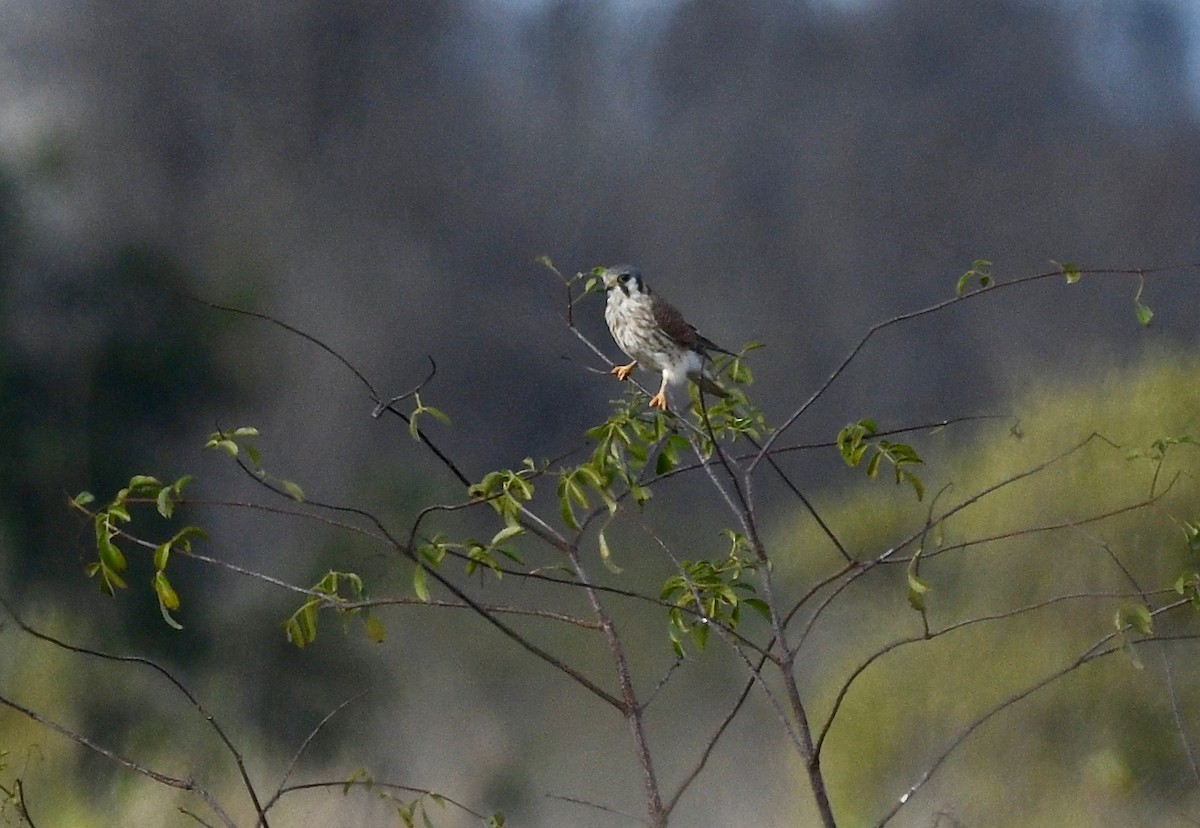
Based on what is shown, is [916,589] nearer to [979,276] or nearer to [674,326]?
[979,276]

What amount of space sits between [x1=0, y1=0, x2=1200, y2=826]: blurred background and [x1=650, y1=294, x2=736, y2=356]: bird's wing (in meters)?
0.26

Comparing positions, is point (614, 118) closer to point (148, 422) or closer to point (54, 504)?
point (148, 422)

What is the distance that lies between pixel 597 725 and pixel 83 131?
3.97 ft

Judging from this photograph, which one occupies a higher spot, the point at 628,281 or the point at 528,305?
the point at 528,305

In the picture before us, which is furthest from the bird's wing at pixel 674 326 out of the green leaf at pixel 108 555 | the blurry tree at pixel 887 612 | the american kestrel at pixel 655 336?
the green leaf at pixel 108 555

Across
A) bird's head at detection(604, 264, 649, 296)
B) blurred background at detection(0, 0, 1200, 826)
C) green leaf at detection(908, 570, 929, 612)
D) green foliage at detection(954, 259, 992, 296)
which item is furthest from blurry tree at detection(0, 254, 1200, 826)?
green leaf at detection(908, 570, 929, 612)

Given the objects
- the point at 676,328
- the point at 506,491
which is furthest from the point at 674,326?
the point at 506,491

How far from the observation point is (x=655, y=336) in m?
1.81

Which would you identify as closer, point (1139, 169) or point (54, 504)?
point (54, 504)

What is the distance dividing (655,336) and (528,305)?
0.33m

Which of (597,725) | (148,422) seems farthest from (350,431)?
(597,725)

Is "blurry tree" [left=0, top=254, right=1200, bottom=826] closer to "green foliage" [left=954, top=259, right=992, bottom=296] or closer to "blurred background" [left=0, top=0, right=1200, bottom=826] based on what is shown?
"blurred background" [left=0, top=0, right=1200, bottom=826]

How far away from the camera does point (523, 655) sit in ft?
6.82

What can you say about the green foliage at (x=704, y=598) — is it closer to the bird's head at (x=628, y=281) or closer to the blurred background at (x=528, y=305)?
the bird's head at (x=628, y=281)
